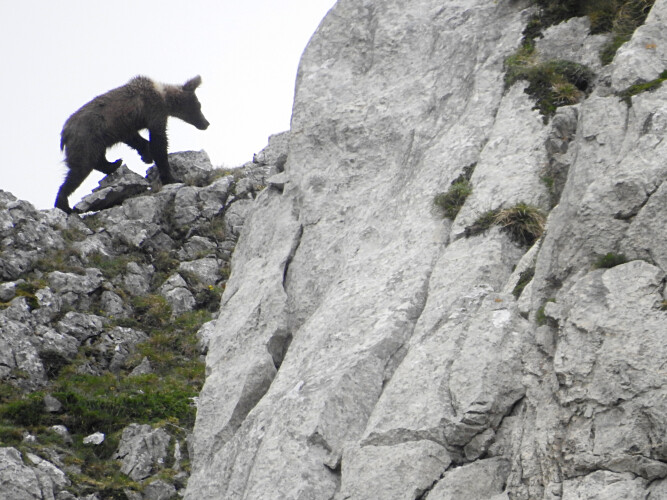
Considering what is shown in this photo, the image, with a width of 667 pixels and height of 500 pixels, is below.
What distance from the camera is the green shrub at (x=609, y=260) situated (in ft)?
22.5

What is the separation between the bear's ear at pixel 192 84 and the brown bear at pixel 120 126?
16cm

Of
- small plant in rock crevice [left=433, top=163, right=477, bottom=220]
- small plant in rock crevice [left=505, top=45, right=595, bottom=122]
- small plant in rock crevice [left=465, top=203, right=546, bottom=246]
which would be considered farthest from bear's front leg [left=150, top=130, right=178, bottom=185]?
small plant in rock crevice [left=465, top=203, right=546, bottom=246]

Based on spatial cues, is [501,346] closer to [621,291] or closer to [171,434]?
[621,291]

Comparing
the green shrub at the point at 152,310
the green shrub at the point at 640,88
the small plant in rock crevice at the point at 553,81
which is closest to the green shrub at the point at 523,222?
the green shrub at the point at 640,88

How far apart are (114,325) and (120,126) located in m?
7.37

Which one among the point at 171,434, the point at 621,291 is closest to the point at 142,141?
the point at 171,434

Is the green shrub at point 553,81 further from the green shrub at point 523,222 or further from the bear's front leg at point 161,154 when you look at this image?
the bear's front leg at point 161,154

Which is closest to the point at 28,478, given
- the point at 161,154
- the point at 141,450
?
the point at 141,450

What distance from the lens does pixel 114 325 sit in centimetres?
1969

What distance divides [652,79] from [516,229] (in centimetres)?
197

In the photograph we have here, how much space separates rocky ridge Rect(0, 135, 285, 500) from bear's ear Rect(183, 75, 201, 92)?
1.99 metres

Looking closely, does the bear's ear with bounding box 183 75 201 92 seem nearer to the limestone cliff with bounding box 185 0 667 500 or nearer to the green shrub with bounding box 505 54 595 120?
the limestone cliff with bounding box 185 0 667 500

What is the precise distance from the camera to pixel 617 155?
7844mm

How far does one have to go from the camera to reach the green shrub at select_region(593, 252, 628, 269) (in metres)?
6.85
